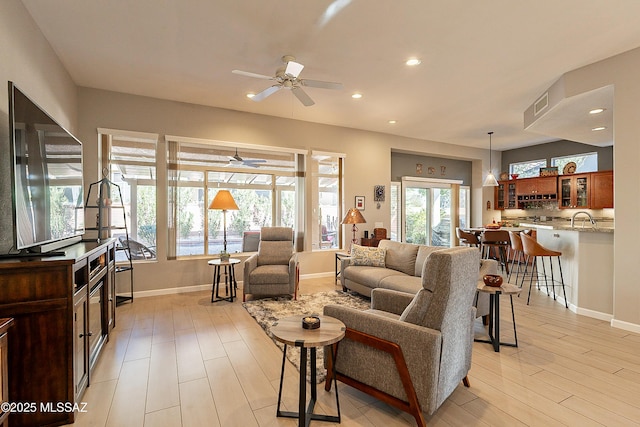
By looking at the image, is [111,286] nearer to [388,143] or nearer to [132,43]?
[132,43]

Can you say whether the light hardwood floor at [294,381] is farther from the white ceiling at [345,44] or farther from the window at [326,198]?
the white ceiling at [345,44]

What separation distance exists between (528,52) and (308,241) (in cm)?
422

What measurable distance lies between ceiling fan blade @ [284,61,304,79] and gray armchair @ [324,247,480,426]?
7.70 ft

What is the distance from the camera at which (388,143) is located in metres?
6.83

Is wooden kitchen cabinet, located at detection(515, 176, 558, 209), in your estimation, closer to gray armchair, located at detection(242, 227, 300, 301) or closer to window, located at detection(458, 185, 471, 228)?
window, located at detection(458, 185, 471, 228)

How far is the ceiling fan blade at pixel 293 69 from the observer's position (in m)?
3.07

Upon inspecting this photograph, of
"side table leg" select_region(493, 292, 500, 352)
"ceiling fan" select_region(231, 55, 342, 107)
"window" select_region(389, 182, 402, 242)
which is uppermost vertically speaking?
"ceiling fan" select_region(231, 55, 342, 107)

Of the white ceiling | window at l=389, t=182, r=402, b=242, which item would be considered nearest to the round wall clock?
the white ceiling

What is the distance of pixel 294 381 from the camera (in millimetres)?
2354

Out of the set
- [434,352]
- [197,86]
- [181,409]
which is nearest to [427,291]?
[434,352]

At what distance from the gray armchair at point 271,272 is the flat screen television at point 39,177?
216 centimetres

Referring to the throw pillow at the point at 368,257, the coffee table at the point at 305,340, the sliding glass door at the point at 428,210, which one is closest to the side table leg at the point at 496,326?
the coffee table at the point at 305,340

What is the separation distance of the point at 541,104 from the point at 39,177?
597 centimetres

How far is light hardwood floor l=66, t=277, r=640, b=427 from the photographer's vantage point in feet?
6.41
